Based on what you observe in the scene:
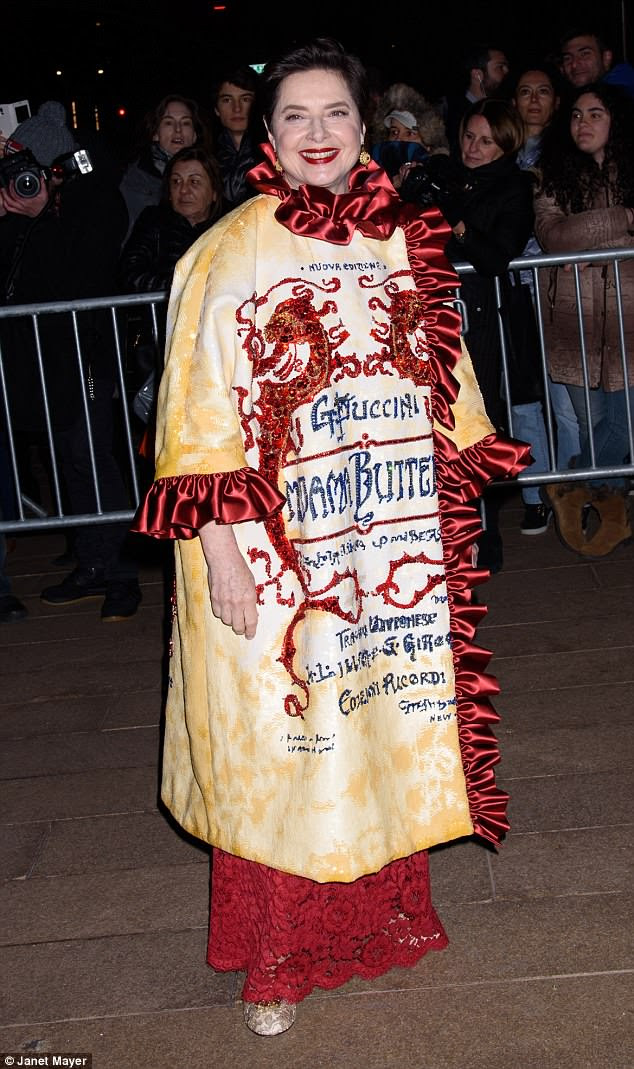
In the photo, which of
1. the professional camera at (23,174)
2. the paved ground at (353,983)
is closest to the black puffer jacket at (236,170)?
the professional camera at (23,174)

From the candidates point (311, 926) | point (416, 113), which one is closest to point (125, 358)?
point (416, 113)

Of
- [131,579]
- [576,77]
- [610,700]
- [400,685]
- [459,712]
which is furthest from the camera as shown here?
[576,77]

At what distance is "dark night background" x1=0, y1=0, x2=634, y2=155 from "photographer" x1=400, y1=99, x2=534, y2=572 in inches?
578

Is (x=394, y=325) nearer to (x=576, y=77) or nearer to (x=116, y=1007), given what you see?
(x=116, y=1007)

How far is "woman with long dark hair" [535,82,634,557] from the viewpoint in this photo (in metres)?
5.96

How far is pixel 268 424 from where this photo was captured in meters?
Answer: 2.54

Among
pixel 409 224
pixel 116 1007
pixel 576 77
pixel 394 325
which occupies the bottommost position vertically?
pixel 116 1007

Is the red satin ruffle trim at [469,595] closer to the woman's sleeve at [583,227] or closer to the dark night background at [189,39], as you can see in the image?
the woman's sleeve at [583,227]

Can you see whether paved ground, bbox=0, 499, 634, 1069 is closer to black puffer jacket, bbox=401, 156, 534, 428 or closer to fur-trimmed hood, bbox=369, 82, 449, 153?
black puffer jacket, bbox=401, 156, 534, 428

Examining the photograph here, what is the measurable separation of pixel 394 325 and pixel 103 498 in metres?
3.56

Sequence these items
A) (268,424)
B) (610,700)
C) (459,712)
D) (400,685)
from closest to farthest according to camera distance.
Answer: (268,424) → (400,685) → (459,712) → (610,700)

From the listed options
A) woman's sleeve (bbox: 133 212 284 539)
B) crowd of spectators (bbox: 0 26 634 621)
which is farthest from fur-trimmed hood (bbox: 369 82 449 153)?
woman's sleeve (bbox: 133 212 284 539)

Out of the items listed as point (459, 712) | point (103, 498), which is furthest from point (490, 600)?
point (459, 712)

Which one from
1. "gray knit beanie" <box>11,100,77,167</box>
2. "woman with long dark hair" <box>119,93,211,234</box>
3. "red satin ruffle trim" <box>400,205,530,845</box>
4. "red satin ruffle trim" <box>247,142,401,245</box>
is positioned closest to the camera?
"red satin ruffle trim" <box>247,142,401,245</box>
